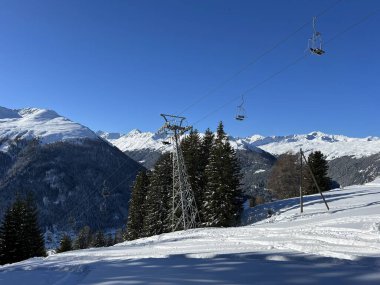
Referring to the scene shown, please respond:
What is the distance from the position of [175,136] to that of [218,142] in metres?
10.2

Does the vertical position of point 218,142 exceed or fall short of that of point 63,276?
it exceeds it

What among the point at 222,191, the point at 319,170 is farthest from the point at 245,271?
the point at 319,170

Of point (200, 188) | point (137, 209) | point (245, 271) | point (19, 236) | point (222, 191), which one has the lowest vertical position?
point (245, 271)

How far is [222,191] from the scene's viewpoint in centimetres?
4256

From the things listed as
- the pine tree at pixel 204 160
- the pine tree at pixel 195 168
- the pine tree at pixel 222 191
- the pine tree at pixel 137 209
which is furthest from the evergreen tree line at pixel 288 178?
the pine tree at pixel 137 209

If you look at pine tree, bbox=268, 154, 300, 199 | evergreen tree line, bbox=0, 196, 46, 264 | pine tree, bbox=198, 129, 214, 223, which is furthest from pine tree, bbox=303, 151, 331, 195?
evergreen tree line, bbox=0, 196, 46, 264

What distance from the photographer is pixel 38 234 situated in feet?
158

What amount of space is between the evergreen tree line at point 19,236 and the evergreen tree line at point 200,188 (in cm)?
1294

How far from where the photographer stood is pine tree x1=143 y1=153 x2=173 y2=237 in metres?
49.2

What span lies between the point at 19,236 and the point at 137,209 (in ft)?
56.6

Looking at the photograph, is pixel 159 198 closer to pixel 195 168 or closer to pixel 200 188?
pixel 200 188

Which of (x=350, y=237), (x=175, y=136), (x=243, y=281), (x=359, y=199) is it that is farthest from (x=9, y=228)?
(x=243, y=281)

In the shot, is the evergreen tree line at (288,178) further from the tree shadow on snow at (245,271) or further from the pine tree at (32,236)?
the tree shadow on snow at (245,271)

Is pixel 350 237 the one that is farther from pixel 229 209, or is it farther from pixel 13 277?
pixel 229 209
